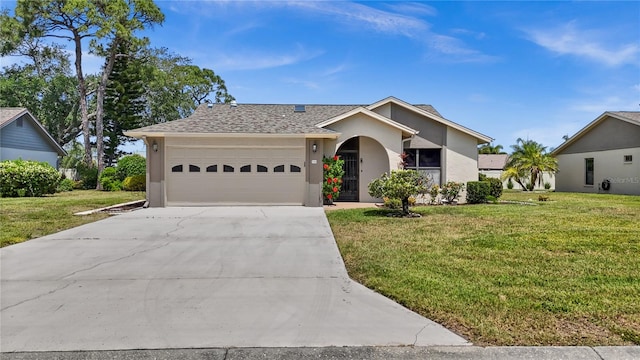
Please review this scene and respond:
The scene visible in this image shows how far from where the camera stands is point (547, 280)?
4.93 meters

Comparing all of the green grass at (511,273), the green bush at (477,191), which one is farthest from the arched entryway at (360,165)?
the green grass at (511,273)

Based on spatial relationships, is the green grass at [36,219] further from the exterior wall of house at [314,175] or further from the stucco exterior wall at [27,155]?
the stucco exterior wall at [27,155]

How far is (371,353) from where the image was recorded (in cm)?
311

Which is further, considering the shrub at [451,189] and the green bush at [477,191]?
the green bush at [477,191]

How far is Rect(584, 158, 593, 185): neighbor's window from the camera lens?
76.6 feet

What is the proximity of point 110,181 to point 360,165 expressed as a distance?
58.1 ft

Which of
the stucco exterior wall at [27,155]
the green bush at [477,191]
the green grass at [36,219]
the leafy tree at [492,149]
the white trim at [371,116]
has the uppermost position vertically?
the leafy tree at [492,149]

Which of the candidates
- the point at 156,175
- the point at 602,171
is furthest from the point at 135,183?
the point at 602,171

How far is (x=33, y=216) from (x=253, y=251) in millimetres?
8193

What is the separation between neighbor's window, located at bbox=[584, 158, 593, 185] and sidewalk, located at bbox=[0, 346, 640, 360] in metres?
24.9

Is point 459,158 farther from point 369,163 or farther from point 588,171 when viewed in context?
point 588,171

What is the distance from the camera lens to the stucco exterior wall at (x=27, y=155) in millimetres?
22516

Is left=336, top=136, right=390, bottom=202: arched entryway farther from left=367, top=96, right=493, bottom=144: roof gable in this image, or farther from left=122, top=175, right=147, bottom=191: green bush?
left=122, top=175, right=147, bottom=191: green bush

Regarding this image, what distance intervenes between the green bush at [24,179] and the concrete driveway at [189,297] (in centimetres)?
1314
